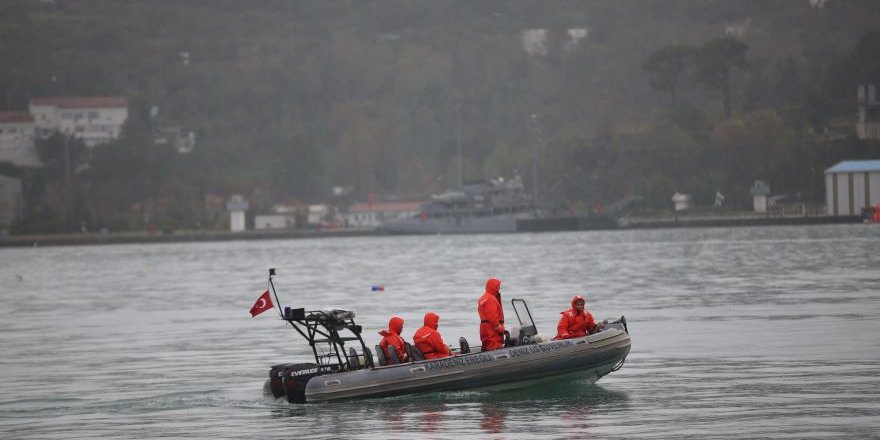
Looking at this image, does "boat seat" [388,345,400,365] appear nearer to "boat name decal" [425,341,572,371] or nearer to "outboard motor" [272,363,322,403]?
"boat name decal" [425,341,572,371]

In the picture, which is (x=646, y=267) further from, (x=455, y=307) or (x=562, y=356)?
(x=562, y=356)

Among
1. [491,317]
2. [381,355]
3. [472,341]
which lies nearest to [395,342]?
[381,355]

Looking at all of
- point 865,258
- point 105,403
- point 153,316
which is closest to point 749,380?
point 105,403

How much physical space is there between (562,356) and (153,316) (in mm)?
33420

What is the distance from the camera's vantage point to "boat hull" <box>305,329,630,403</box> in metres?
33.4

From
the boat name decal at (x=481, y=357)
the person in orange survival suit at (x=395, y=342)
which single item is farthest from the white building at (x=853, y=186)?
the person in orange survival suit at (x=395, y=342)

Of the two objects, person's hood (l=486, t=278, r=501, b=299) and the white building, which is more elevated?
the white building

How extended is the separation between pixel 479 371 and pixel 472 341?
1185 centimetres

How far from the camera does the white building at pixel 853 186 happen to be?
176500 millimetres

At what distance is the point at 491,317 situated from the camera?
34.0 m

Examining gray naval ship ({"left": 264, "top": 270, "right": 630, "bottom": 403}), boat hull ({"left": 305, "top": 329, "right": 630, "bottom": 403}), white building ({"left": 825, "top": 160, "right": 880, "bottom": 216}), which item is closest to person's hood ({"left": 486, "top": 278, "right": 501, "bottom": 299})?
gray naval ship ({"left": 264, "top": 270, "right": 630, "bottom": 403})

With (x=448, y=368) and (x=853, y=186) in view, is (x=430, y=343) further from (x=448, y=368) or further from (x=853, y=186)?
(x=853, y=186)

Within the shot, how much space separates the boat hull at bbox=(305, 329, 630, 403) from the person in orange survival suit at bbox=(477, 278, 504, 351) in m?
0.47

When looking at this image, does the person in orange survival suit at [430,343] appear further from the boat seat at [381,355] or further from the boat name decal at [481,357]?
the boat seat at [381,355]
